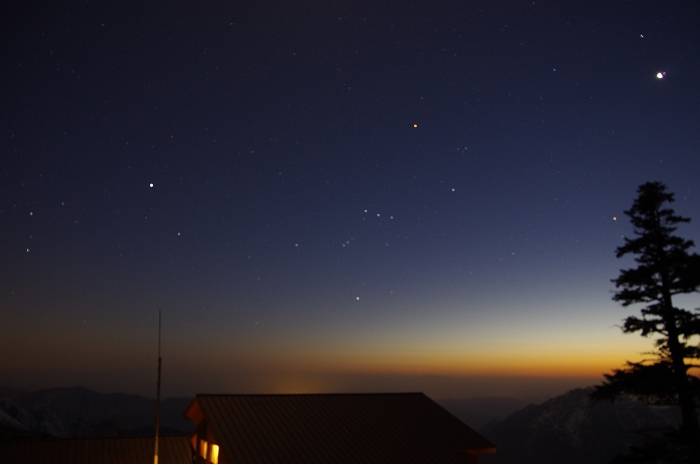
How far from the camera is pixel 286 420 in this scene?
775 inches

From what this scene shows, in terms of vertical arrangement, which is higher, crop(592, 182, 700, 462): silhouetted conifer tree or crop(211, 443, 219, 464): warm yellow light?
crop(592, 182, 700, 462): silhouetted conifer tree

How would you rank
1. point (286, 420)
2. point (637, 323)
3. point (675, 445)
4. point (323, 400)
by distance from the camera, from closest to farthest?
point (675, 445) < point (637, 323) < point (286, 420) < point (323, 400)

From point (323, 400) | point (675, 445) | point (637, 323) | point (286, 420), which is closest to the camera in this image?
point (675, 445)

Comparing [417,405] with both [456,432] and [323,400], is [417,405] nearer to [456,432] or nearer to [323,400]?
[456,432]

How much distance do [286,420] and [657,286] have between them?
1472 centimetres

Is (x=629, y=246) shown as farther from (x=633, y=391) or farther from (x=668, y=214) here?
(x=633, y=391)

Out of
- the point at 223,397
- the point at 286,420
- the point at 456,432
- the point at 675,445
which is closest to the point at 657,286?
the point at 675,445

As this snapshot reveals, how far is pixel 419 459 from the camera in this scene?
18359 mm

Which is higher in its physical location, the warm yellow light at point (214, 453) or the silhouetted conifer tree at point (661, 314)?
the silhouetted conifer tree at point (661, 314)

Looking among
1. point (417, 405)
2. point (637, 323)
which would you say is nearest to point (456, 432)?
point (417, 405)

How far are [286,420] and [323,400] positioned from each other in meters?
2.88

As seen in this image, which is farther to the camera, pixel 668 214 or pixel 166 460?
pixel 166 460

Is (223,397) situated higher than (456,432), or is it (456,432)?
(223,397)

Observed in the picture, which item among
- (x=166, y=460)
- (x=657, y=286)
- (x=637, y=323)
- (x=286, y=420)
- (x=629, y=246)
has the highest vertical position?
(x=629, y=246)
